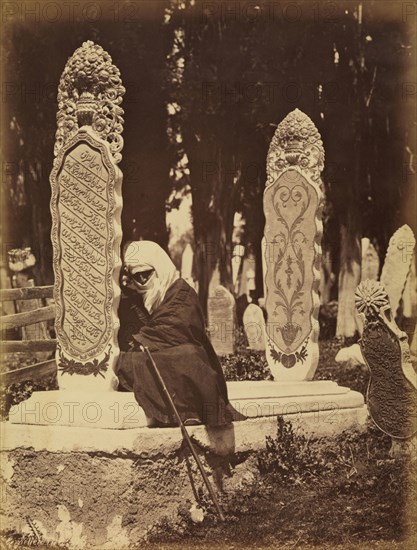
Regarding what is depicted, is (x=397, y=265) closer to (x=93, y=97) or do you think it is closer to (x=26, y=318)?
(x=26, y=318)

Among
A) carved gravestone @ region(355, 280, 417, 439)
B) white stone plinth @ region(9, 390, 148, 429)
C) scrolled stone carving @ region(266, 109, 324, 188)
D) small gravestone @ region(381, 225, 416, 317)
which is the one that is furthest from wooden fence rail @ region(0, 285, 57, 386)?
small gravestone @ region(381, 225, 416, 317)

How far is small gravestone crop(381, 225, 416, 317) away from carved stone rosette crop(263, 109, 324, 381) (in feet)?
7.16

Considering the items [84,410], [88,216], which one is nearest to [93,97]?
[88,216]

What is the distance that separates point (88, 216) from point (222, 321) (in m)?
4.60

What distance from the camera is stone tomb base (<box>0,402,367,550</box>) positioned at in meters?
6.98

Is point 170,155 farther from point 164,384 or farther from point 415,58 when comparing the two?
point 164,384

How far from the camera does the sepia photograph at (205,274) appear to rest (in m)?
7.18

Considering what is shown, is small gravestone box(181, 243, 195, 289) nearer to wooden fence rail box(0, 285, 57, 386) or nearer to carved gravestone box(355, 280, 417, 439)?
wooden fence rail box(0, 285, 57, 386)

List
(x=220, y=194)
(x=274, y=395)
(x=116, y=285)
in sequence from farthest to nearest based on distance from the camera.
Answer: (x=220, y=194)
(x=274, y=395)
(x=116, y=285)

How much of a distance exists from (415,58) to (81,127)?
3749 mm

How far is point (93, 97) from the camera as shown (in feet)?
23.9

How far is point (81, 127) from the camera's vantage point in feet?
23.9

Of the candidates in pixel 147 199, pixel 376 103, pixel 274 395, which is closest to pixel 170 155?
pixel 147 199

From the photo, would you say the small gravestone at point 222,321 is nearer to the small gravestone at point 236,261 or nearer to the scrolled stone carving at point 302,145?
the small gravestone at point 236,261
